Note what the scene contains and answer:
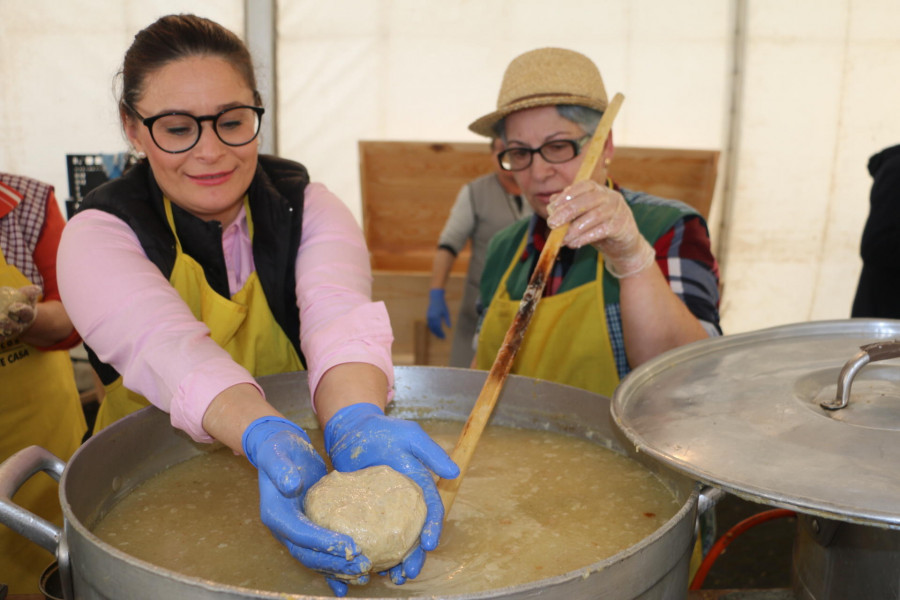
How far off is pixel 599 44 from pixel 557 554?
3479 millimetres

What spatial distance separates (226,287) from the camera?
1.49 m

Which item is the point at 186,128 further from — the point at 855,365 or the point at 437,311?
the point at 437,311

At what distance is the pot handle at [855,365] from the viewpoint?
2.91ft

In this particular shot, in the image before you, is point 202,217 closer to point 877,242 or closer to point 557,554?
point 557,554

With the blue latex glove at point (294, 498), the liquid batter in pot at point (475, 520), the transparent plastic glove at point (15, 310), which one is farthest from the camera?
the transparent plastic glove at point (15, 310)

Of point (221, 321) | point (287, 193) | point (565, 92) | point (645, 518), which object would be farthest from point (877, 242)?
point (221, 321)

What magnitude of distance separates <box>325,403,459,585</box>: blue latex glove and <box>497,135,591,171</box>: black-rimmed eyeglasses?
36.4 inches

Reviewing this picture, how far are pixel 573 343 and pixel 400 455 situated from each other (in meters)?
0.87

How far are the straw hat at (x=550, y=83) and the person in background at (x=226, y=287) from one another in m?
0.54

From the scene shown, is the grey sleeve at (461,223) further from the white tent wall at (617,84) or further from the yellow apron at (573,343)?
the yellow apron at (573,343)

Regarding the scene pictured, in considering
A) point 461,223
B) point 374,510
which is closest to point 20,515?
point 374,510

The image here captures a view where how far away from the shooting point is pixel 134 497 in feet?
3.92

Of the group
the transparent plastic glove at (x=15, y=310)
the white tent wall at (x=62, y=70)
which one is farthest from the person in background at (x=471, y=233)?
the transparent plastic glove at (x=15, y=310)

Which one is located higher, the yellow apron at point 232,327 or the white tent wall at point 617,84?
the white tent wall at point 617,84
